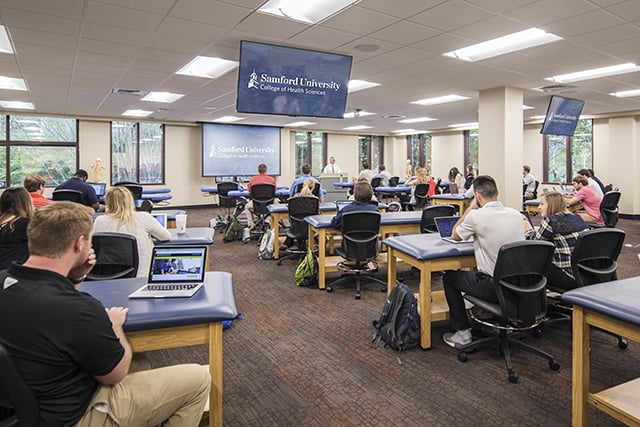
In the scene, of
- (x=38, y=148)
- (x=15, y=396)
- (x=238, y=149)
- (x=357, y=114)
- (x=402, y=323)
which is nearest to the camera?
(x=15, y=396)

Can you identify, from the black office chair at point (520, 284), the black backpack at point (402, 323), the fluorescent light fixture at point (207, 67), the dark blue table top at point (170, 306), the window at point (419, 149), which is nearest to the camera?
the dark blue table top at point (170, 306)

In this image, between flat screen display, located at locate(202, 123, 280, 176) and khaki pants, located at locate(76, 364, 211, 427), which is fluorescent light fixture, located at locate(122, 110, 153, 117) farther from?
khaki pants, located at locate(76, 364, 211, 427)

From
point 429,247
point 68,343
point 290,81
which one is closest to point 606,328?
point 429,247

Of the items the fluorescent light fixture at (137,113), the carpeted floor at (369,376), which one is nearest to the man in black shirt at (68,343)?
the carpeted floor at (369,376)

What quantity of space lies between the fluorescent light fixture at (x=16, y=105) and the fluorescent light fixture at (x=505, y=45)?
8520 millimetres

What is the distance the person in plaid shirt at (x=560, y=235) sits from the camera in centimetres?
300

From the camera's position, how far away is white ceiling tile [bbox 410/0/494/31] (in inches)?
142

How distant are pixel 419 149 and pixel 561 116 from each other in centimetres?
863

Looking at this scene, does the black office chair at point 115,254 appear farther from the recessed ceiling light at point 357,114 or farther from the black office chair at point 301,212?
the recessed ceiling light at point 357,114

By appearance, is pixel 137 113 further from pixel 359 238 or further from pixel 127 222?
pixel 127 222

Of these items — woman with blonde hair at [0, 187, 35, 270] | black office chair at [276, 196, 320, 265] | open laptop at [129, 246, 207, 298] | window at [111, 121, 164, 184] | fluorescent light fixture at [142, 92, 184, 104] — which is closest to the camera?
open laptop at [129, 246, 207, 298]

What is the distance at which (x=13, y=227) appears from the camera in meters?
2.70

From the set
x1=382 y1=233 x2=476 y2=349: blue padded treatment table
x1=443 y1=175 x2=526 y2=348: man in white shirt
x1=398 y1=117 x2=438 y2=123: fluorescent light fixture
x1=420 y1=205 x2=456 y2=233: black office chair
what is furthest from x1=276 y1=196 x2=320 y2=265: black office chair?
x1=398 y1=117 x2=438 y2=123: fluorescent light fixture

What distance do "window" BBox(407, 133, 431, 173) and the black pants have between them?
13.3 meters
